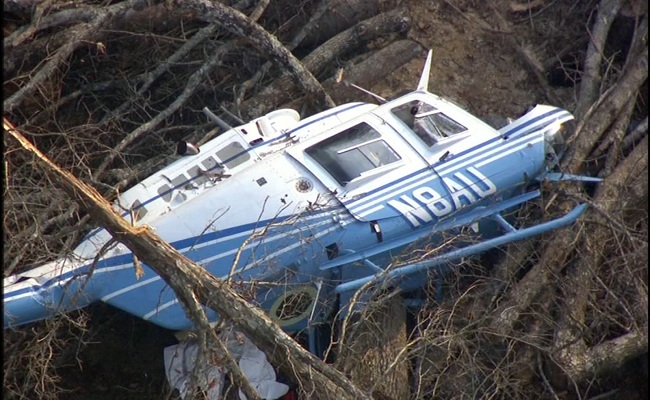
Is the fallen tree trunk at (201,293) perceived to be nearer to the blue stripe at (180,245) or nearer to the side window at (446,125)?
the blue stripe at (180,245)

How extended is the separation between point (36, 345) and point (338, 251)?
249cm

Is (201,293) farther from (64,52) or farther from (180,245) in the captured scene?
(64,52)

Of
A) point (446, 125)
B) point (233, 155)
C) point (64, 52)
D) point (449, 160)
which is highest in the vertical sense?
point (64, 52)

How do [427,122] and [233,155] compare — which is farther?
[427,122]

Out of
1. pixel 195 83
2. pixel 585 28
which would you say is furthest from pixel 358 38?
pixel 585 28

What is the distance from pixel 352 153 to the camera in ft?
27.2

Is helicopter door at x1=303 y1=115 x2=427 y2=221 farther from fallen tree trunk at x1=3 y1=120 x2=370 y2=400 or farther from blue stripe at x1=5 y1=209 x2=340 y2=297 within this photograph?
fallen tree trunk at x1=3 y1=120 x2=370 y2=400

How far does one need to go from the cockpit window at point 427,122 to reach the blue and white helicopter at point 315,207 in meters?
0.01

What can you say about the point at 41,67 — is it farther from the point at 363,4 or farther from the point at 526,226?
the point at 526,226

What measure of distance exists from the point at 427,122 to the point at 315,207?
1.42 metres

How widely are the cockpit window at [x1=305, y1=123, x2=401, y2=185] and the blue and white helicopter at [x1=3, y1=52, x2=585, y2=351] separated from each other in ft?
0.04

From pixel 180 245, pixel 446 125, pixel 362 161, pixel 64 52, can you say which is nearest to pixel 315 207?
pixel 362 161

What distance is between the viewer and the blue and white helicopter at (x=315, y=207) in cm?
776

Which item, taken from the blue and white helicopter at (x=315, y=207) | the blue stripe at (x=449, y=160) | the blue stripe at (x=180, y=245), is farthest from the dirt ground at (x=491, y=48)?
the blue stripe at (x=180, y=245)
